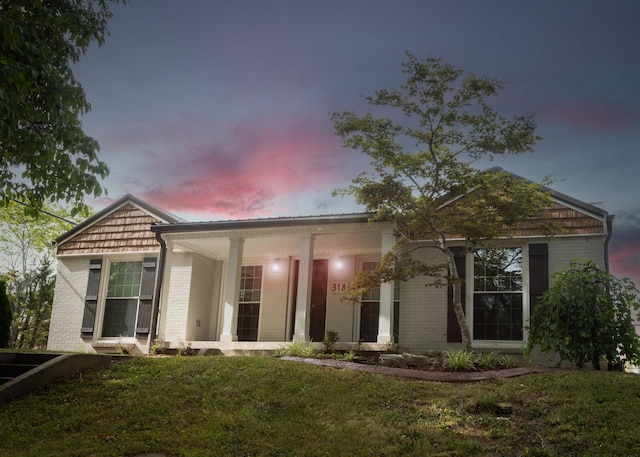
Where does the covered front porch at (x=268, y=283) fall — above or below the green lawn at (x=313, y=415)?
above

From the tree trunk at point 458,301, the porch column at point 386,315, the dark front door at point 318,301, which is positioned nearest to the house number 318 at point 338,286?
the dark front door at point 318,301

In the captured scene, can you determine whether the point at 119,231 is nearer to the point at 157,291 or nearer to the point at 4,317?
the point at 157,291

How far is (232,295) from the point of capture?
13.2 m

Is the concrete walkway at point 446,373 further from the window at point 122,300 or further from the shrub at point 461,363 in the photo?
the window at point 122,300

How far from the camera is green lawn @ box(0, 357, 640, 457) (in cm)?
638

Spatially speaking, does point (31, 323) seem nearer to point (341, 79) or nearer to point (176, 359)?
point (176, 359)

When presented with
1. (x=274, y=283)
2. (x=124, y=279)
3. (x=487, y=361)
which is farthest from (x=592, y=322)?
(x=124, y=279)

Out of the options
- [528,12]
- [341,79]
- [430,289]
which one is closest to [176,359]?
[430,289]

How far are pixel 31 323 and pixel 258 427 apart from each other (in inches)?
653

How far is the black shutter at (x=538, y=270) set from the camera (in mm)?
11719

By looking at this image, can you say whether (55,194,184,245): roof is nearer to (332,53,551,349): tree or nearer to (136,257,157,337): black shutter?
(136,257,157,337): black shutter

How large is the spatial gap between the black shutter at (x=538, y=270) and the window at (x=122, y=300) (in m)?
10.2

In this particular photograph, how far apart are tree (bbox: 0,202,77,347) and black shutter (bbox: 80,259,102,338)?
3.25 metres

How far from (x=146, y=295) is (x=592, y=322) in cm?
1080
